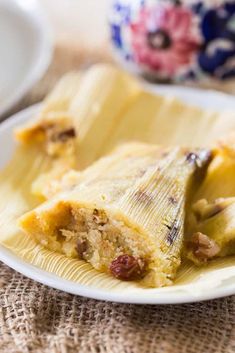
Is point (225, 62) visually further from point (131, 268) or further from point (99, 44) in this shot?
point (131, 268)

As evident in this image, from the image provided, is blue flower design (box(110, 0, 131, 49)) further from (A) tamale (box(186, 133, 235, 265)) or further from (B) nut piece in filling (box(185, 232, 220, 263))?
(B) nut piece in filling (box(185, 232, 220, 263))

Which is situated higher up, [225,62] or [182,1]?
[182,1]

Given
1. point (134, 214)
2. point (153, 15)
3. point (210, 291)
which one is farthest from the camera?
point (153, 15)

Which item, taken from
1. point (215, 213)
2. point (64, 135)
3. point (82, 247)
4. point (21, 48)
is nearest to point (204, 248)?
point (215, 213)

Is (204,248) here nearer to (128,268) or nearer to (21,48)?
(128,268)

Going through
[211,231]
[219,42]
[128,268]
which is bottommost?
[219,42]

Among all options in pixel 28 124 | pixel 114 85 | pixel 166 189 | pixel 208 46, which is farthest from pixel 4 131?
pixel 208 46

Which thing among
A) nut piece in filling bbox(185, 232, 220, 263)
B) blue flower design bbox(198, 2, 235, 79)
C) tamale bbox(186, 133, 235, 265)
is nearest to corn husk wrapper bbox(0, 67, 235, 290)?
tamale bbox(186, 133, 235, 265)
